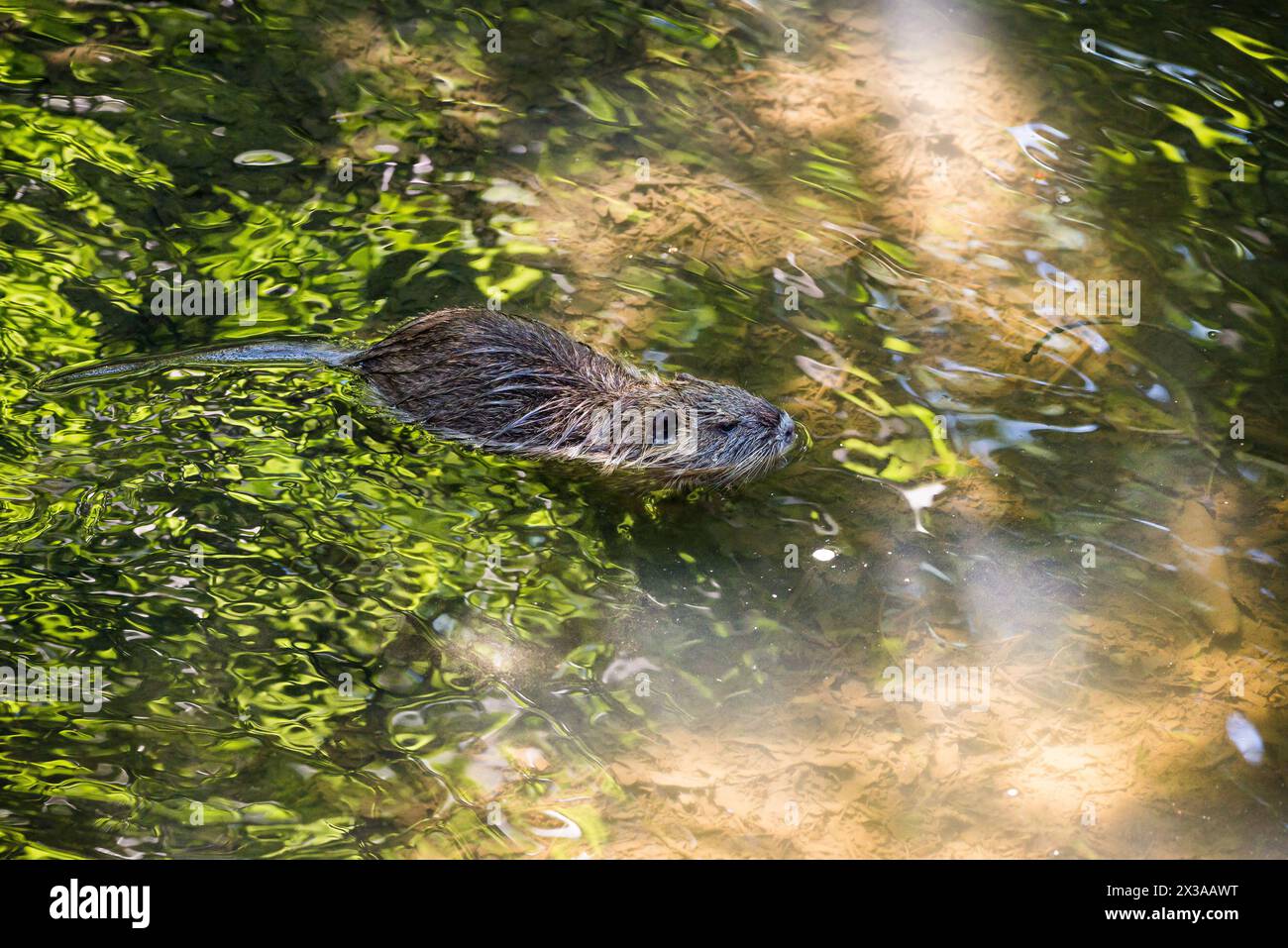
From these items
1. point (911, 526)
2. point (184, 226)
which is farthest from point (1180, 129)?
point (184, 226)

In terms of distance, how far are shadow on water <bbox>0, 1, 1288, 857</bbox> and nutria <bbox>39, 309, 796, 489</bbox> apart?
0.11m

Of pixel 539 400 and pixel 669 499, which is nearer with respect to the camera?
pixel 539 400

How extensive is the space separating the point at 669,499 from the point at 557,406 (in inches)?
21.6

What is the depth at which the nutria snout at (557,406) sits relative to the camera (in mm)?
3994

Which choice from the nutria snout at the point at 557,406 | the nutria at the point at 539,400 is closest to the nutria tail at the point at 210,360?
the nutria at the point at 539,400

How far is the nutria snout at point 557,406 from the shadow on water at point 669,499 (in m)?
0.13

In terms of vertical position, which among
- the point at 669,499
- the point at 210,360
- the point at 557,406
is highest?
the point at 557,406

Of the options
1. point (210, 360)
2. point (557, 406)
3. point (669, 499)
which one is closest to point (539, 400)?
point (557, 406)

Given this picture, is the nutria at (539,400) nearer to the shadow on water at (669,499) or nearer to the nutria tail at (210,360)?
the nutria tail at (210,360)

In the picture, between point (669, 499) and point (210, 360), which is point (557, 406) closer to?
point (669, 499)

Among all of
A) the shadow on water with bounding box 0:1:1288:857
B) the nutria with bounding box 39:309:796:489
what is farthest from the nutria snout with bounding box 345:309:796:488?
the shadow on water with bounding box 0:1:1288:857

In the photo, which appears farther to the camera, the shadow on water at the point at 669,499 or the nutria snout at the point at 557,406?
the nutria snout at the point at 557,406

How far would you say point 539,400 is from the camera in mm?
4016

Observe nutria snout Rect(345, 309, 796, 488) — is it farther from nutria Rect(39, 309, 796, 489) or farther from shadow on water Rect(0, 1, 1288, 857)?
shadow on water Rect(0, 1, 1288, 857)
